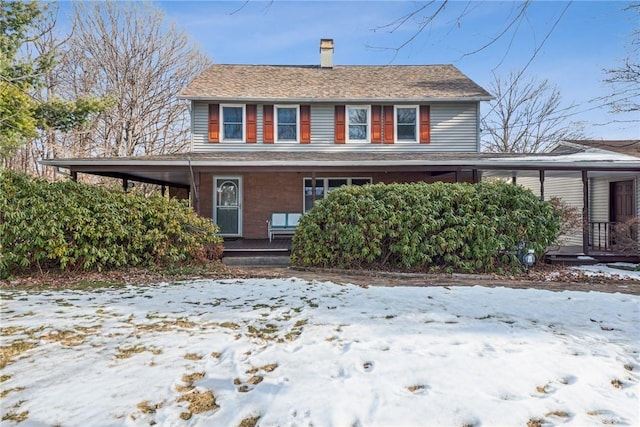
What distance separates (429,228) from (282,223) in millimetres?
5568

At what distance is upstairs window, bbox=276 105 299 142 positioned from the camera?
13062 millimetres

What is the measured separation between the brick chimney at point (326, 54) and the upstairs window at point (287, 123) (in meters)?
3.34

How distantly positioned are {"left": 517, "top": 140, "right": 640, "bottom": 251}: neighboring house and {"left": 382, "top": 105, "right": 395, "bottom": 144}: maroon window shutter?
17.2 feet

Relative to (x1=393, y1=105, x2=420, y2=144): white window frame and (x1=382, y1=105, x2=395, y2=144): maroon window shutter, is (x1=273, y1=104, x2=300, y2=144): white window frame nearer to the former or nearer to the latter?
(x1=382, y1=105, x2=395, y2=144): maroon window shutter

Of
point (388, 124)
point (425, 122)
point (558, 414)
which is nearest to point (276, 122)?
point (388, 124)

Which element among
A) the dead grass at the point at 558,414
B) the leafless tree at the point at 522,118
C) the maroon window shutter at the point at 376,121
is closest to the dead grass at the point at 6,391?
the dead grass at the point at 558,414

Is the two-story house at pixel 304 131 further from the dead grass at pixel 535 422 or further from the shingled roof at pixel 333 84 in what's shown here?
the dead grass at pixel 535 422

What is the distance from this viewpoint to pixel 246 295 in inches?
219

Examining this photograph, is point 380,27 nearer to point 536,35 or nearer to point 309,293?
point 536,35

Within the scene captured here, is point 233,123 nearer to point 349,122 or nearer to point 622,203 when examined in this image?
point 349,122

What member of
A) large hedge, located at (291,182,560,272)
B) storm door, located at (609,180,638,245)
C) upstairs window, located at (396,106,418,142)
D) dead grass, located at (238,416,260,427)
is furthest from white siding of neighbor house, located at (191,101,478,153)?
dead grass, located at (238,416,260,427)

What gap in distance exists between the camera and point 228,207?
13.0m

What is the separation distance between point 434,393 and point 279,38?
15.6 ft

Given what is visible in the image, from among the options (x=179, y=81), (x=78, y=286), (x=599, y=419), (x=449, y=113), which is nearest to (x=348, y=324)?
(x=599, y=419)
